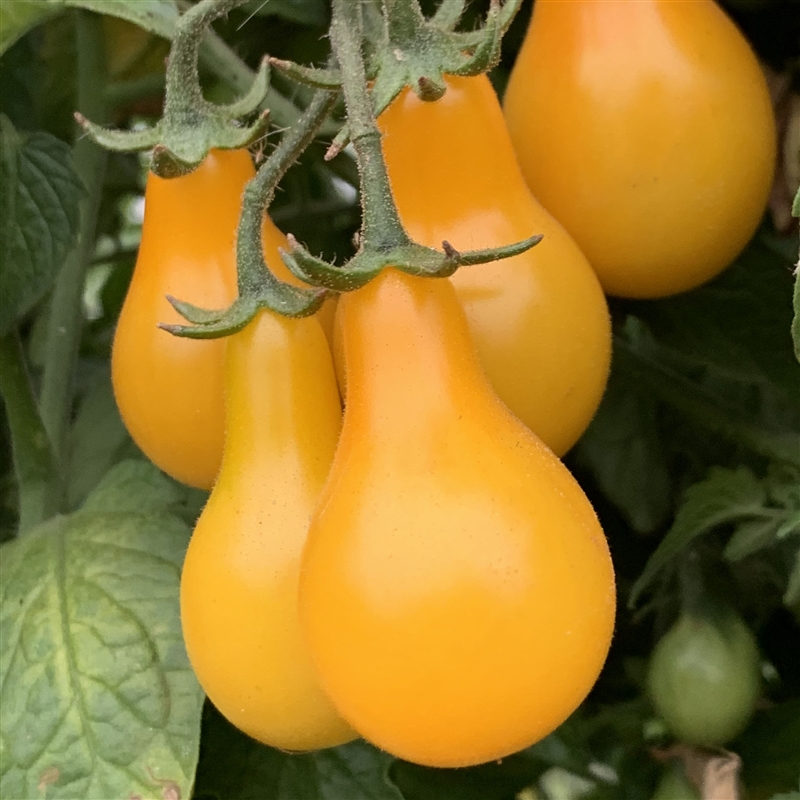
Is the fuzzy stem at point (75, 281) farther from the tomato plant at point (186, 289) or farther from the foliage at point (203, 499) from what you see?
the tomato plant at point (186, 289)

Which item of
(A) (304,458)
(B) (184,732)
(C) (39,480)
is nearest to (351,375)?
(A) (304,458)

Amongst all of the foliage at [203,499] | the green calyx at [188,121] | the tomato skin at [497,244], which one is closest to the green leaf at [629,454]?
the foliage at [203,499]

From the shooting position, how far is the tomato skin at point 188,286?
44cm

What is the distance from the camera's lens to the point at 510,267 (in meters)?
0.41

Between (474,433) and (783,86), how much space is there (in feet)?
1.16

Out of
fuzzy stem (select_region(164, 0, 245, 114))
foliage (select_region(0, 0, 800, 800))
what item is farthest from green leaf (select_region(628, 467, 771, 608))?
fuzzy stem (select_region(164, 0, 245, 114))

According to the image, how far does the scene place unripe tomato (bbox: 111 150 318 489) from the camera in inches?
17.2

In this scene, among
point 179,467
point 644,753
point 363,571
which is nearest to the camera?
point 363,571

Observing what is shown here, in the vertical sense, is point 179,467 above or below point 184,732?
above

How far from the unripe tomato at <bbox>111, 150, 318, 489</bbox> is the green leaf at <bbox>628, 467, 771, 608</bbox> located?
26 cm

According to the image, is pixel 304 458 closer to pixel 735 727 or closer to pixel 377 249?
pixel 377 249

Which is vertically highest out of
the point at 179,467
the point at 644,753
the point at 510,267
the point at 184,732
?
the point at 510,267

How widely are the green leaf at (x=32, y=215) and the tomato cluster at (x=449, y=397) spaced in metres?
0.15

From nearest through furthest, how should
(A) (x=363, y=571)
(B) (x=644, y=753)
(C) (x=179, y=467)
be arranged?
(A) (x=363, y=571), (C) (x=179, y=467), (B) (x=644, y=753)
